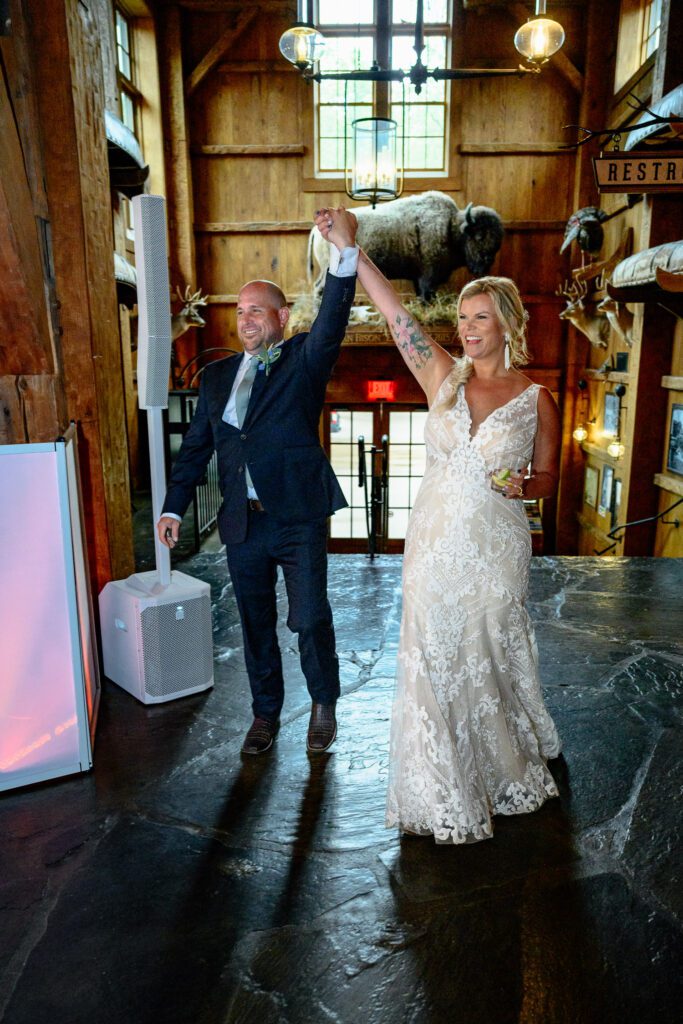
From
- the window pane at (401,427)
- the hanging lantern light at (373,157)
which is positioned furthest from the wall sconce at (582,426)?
the hanging lantern light at (373,157)

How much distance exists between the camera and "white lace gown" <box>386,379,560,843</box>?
2.29m

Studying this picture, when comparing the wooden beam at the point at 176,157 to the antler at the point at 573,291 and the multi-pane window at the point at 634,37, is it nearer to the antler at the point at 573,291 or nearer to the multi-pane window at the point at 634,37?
the antler at the point at 573,291

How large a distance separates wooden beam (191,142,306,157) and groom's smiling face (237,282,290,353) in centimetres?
910

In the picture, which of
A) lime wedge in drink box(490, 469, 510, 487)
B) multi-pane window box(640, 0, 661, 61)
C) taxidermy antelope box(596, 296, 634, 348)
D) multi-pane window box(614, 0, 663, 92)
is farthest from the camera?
multi-pane window box(614, 0, 663, 92)

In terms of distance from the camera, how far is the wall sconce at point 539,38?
15.0 feet

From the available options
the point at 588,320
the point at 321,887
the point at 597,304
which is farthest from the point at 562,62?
the point at 321,887

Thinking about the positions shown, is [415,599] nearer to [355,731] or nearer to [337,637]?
[355,731]

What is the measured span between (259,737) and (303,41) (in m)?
4.31

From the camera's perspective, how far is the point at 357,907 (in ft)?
6.76

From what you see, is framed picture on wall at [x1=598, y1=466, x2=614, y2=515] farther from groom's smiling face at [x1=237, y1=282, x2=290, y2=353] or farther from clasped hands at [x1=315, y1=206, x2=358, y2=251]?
clasped hands at [x1=315, y1=206, x2=358, y2=251]

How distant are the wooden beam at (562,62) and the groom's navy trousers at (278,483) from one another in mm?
9665

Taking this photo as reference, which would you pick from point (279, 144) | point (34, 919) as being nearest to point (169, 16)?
point (279, 144)

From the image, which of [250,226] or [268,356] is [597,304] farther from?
[268,356]

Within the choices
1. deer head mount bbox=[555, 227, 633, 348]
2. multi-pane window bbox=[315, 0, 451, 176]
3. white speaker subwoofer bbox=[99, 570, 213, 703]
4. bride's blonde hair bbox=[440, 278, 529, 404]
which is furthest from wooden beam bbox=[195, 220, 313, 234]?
bride's blonde hair bbox=[440, 278, 529, 404]
